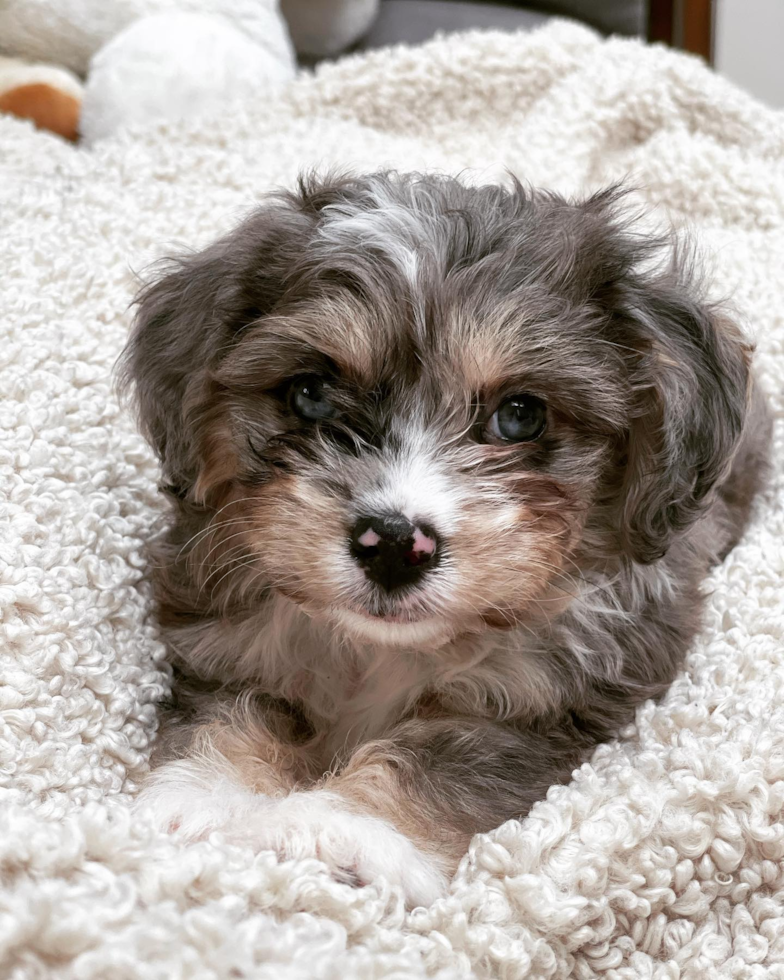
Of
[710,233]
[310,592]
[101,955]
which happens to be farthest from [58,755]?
[710,233]

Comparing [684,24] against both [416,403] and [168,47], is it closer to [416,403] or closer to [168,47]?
[168,47]

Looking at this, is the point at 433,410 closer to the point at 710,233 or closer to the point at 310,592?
the point at 310,592

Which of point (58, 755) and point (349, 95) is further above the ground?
point (349, 95)

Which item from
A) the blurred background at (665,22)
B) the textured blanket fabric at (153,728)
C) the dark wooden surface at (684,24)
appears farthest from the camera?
the dark wooden surface at (684,24)

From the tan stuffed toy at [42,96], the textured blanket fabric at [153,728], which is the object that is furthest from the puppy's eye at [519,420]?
the tan stuffed toy at [42,96]

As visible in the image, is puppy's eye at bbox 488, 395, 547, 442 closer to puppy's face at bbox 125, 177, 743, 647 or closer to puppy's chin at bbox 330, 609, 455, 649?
puppy's face at bbox 125, 177, 743, 647

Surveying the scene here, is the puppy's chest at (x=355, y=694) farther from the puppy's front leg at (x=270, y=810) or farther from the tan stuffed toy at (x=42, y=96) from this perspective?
the tan stuffed toy at (x=42, y=96)

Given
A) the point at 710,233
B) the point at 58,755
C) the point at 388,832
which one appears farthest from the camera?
the point at 710,233
